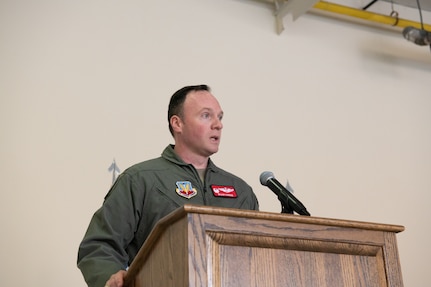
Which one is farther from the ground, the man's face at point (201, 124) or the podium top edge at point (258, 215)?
the man's face at point (201, 124)

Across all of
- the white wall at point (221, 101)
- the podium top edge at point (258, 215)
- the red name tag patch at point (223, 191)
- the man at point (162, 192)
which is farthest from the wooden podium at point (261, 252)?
the white wall at point (221, 101)

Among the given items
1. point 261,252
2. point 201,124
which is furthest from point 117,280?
point 201,124

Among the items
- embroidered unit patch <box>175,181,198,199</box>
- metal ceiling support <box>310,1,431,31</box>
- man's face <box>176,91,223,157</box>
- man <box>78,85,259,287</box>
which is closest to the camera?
man <box>78,85,259,287</box>

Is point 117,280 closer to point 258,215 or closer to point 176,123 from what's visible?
point 258,215

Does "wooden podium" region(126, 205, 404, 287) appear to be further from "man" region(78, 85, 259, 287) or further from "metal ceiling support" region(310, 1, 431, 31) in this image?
"metal ceiling support" region(310, 1, 431, 31)

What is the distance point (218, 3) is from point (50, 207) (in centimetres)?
190

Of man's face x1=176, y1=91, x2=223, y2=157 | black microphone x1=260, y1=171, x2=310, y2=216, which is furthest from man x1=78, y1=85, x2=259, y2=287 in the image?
black microphone x1=260, y1=171, x2=310, y2=216

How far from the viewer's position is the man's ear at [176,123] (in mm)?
2523

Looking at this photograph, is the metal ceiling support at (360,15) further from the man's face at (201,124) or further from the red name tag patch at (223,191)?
the red name tag patch at (223,191)

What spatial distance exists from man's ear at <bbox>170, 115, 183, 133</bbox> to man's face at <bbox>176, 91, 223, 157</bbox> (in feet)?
0.05

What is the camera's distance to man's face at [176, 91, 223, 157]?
95.6 inches

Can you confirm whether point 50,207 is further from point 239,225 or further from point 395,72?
point 395,72

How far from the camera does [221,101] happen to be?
4.06 metres

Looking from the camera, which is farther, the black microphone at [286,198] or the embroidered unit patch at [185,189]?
the embroidered unit patch at [185,189]
